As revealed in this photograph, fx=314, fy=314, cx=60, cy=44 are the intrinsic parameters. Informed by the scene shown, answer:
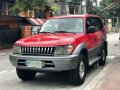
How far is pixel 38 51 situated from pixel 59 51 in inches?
22.3

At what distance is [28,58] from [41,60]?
399 millimetres

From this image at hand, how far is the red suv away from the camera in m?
7.96

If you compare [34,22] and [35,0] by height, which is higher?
[35,0]

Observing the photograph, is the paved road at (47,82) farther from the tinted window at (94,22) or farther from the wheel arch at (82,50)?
the tinted window at (94,22)

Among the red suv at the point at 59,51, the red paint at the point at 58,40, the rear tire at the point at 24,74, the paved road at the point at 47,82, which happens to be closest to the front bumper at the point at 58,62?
the red suv at the point at 59,51

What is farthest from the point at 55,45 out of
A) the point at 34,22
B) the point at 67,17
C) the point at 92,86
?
the point at 34,22

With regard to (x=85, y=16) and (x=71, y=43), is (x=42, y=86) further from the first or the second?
(x=85, y=16)

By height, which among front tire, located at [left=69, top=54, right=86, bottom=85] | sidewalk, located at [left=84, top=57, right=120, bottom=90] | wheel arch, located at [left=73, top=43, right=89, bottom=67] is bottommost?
sidewalk, located at [left=84, top=57, right=120, bottom=90]

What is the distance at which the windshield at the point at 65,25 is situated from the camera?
31.0 ft

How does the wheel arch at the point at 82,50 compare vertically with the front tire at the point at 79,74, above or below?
above

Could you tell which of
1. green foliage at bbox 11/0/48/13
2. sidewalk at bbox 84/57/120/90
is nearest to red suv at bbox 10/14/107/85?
sidewalk at bbox 84/57/120/90

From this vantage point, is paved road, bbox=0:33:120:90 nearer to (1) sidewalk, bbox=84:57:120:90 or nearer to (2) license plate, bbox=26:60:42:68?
(1) sidewalk, bbox=84:57:120:90

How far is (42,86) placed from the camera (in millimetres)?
8383

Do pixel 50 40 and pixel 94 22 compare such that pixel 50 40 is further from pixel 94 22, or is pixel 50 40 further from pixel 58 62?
pixel 94 22
